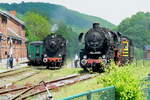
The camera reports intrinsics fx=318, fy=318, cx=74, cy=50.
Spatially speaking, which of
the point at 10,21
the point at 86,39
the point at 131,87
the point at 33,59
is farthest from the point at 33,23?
the point at 131,87

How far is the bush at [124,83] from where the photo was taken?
8.05 m

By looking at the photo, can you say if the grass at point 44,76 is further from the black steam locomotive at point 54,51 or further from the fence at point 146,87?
the fence at point 146,87

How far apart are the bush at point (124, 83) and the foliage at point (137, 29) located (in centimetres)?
12624

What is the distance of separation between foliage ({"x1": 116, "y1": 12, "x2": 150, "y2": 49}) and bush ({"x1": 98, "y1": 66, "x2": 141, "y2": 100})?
126 metres

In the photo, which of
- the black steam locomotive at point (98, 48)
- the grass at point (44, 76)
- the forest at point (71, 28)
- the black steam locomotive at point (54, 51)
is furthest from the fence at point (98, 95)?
the forest at point (71, 28)

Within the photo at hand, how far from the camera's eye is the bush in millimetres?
8055

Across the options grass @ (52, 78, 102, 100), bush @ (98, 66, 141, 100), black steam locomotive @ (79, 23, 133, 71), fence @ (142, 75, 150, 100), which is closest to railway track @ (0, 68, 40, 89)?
grass @ (52, 78, 102, 100)

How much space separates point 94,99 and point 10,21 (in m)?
67.9

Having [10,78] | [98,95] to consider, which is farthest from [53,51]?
[98,95]

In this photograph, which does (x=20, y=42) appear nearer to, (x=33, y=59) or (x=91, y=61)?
(x=33, y=59)

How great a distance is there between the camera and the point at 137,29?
470 feet

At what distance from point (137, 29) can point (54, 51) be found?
116 meters

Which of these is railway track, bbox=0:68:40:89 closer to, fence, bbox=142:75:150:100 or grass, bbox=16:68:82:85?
grass, bbox=16:68:82:85

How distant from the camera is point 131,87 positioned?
8305 millimetres
